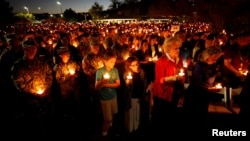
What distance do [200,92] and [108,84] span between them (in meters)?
1.97

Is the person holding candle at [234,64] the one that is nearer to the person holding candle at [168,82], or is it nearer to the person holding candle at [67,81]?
the person holding candle at [168,82]

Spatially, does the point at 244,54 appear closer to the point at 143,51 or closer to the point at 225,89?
the point at 225,89

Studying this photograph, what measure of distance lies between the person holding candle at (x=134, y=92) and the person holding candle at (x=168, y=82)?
2.09ft

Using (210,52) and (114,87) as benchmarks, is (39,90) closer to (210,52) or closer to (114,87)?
(114,87)

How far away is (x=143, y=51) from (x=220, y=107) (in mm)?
3030

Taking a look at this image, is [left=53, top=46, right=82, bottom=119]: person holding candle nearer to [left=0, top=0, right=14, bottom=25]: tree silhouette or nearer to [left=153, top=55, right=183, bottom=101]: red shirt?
[left=153, top=55, right=183, bottom=101]: red shirt

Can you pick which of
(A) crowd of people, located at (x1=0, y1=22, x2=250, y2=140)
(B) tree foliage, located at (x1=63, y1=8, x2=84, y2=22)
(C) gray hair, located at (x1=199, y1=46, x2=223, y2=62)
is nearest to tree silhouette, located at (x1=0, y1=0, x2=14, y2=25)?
(B) tree foliage, located at (x1=63, y1=8, x2=84, y2=22)

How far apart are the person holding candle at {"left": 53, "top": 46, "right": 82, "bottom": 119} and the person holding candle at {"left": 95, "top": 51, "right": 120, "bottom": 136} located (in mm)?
1285

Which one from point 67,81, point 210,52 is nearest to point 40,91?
point 67,81

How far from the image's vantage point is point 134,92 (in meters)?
6.96

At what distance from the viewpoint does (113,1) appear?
87.2 m

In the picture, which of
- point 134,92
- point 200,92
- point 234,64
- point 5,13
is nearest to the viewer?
point 200,92

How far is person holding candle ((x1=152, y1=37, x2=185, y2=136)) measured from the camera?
587cm

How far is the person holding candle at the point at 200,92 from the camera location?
5430mm
